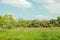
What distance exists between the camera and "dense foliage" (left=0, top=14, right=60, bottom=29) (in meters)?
36.0

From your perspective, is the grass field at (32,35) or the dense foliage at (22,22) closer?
the grass field at (32,35)

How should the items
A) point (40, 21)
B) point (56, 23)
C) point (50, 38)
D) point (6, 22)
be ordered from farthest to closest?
point (40, 21), point (56, 23), point (6, 22), point (50, 38)

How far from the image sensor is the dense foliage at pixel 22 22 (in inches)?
1417

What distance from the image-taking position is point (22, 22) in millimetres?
41750

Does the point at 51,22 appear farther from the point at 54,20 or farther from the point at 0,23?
the point at 0,23

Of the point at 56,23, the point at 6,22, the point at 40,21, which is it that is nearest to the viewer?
the point at 6,22

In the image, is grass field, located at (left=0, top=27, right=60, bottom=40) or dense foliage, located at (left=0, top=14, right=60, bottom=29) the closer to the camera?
grass field, located at (left=0, top=27, right=60, bottom=40)

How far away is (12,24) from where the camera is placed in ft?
122

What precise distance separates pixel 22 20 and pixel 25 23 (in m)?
1.39

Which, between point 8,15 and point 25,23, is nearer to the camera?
point 8,15

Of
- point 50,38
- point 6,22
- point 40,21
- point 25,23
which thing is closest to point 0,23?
point 6,22

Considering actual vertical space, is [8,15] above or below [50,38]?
above

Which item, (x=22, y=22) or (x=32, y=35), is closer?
(x=32, y=35)

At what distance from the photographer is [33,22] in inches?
1651
